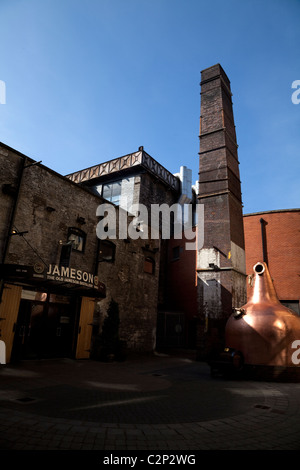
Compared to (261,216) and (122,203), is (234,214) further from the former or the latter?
(122,203)

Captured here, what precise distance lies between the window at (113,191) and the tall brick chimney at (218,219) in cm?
886

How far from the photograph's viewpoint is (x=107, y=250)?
49.6ft

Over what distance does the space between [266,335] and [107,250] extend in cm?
889

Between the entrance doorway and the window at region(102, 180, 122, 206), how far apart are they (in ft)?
42.8

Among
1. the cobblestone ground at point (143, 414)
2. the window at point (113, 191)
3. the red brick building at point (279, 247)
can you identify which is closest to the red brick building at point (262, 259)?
the red brick building at point (279, 247)

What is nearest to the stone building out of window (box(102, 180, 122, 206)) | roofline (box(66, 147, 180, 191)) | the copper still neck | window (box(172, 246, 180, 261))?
the copper still neck

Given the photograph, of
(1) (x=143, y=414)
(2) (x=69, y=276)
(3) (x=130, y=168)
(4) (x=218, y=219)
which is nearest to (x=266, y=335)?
(1) (x=143, y=414)

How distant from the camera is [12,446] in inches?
126

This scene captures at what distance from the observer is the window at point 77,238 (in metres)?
13.2

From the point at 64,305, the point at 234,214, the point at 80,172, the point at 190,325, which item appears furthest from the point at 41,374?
the point at 80,172

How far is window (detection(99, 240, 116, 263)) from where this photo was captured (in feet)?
47.9

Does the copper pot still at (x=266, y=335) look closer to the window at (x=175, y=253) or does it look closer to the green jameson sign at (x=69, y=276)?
the green jameson sign at (x=69, y=276)

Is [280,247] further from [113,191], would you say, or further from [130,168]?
[113,191]

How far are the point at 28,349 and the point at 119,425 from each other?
330 inches
